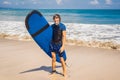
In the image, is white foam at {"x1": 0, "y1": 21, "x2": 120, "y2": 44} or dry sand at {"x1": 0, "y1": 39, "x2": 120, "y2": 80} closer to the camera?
dry sand at {"x1": 0, "y1": 39, "x2": 120, "y2": 80}

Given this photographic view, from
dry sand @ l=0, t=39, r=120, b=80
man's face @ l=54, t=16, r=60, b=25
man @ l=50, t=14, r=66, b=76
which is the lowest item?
dry sand @ l=0, t=39, r=120, b=80

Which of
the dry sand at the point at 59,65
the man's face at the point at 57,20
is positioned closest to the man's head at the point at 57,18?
the man's face at the point at 57,20

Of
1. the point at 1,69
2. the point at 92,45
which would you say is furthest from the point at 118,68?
the point at 92,45

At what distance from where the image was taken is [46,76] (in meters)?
5.29

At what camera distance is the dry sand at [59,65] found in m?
5.32

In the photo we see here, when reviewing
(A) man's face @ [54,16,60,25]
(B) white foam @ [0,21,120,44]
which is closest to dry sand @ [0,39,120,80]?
(A) man's face @ [54,16,60,25]

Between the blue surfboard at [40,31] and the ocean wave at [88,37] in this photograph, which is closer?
the blue surfboard at [40,31]

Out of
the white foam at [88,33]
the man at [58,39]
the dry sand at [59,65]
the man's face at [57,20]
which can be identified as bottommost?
the white foam at [88,33]

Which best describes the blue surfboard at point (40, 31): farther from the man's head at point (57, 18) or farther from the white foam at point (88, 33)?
the white foam at point (88, 33)

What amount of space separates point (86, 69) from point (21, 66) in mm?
1573

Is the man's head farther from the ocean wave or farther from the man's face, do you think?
the ocean wave

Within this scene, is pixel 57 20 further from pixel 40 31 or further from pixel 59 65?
pixel 59 65

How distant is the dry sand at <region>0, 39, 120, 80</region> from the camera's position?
5316mm

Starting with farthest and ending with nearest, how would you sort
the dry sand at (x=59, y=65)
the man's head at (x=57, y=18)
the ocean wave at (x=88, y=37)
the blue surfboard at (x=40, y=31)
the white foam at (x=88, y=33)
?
the white foam at (x=88, y=33) → the ocean wave at (x=88, y=37) → the blue surfboard at (x=40, y=31) → the dry sand at (x=59, y=65) → the man's head at (x=57, y=18)
